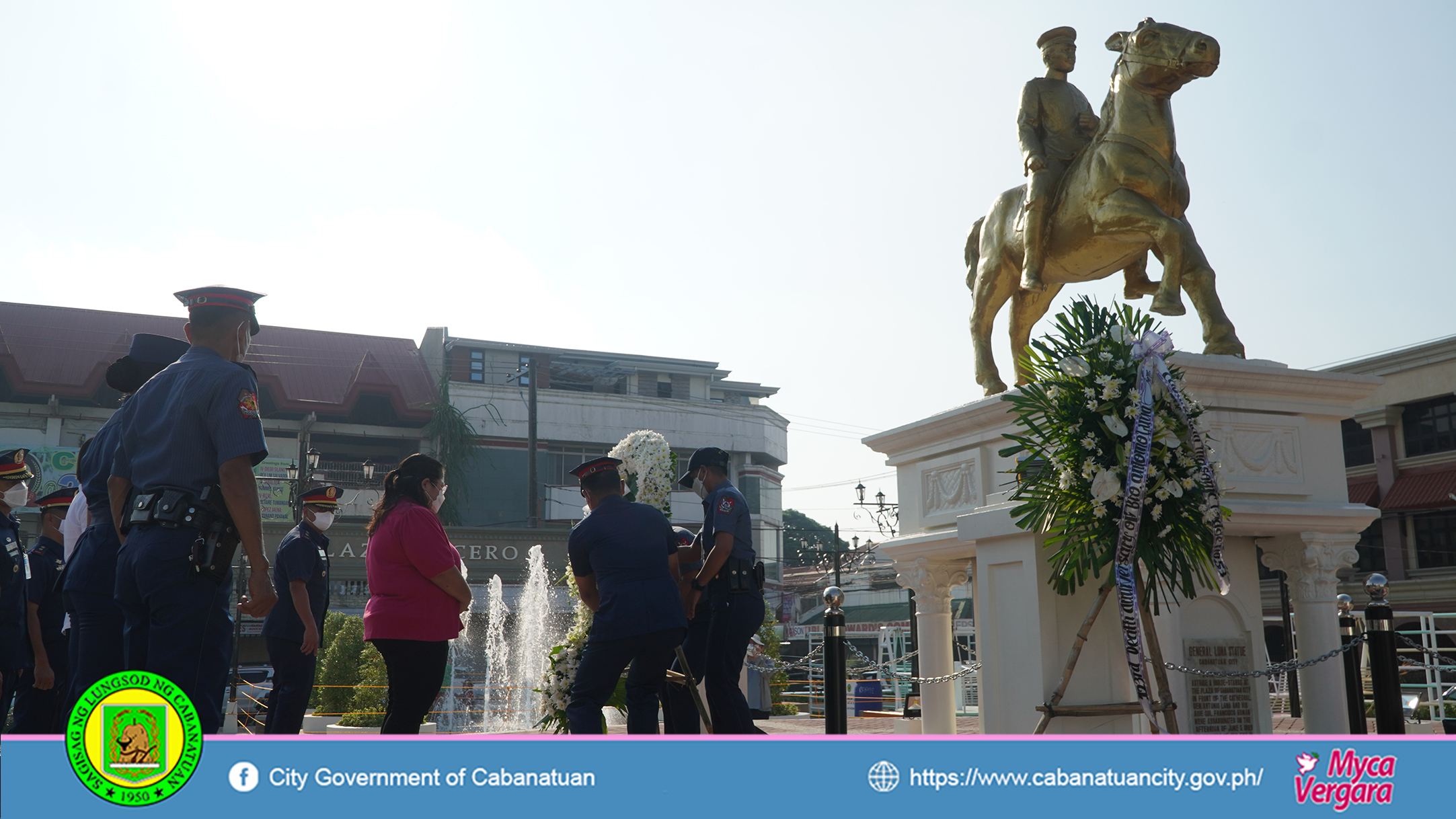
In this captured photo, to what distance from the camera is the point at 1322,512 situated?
6.76 m

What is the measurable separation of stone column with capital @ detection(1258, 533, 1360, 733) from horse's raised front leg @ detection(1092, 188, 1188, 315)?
5.22 feet

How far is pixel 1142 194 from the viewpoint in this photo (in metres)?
7.24

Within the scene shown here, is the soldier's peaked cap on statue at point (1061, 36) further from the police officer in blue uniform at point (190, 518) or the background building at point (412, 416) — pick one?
the background building at point (412, 416)

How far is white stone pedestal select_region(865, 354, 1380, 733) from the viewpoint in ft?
20.5

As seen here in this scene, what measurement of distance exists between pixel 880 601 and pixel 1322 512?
40393mm

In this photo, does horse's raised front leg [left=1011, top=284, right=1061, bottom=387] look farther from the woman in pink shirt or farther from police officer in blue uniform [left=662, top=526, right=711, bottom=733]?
the woman in pink shirt

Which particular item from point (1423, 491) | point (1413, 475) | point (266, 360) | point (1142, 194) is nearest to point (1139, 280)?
point (1142, 194)

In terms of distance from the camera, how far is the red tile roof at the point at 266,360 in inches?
1406

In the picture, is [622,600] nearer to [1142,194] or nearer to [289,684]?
[289,684]

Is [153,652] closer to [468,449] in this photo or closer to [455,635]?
[455,635]
